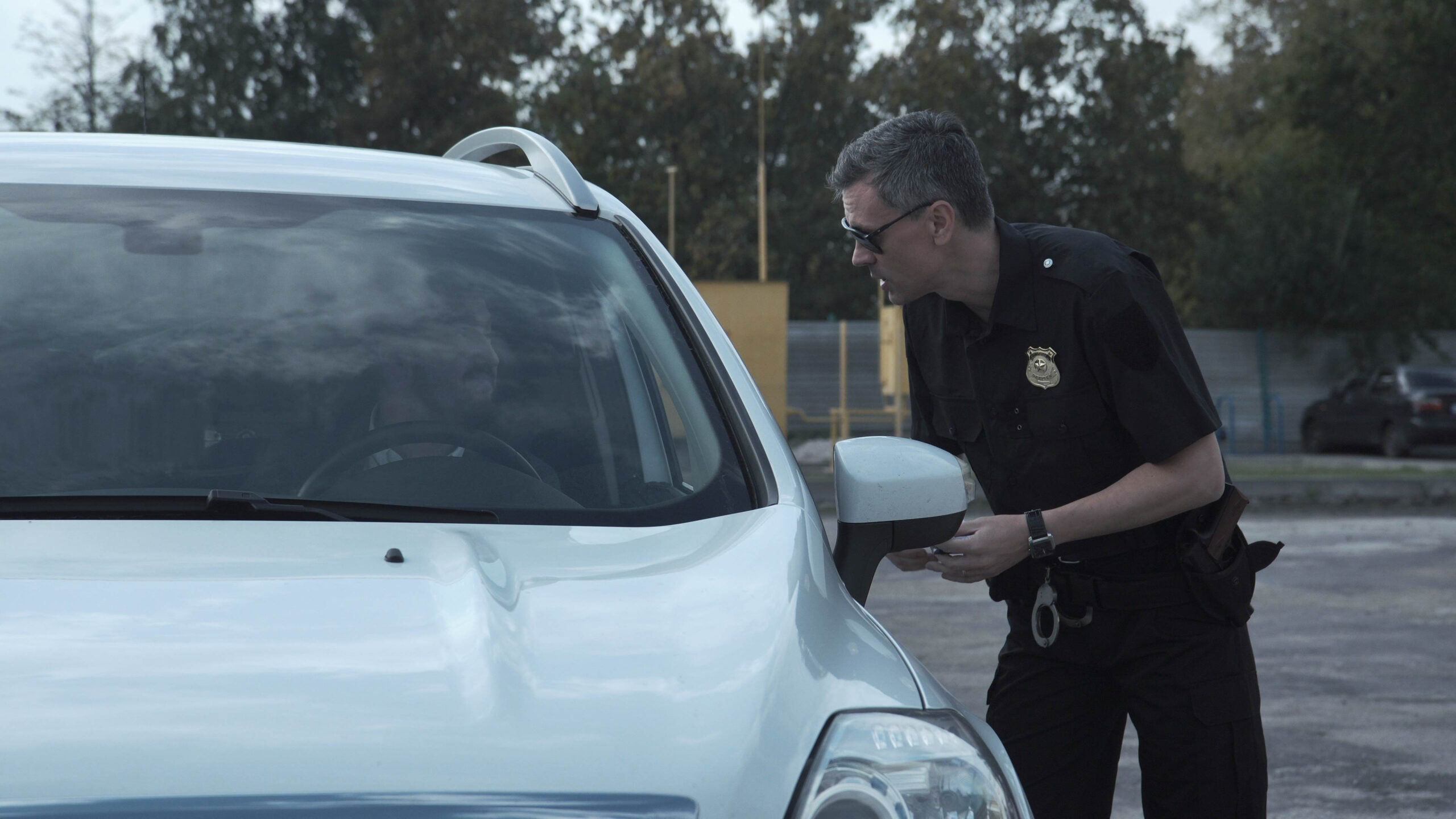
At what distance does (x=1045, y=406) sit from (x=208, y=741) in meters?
1.63

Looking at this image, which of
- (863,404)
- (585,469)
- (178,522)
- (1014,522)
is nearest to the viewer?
(178,522)

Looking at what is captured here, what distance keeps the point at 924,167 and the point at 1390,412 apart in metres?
22.5

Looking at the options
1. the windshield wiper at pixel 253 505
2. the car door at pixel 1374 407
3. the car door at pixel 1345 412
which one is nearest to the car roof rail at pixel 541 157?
the windshield wiper at pixel 253 505

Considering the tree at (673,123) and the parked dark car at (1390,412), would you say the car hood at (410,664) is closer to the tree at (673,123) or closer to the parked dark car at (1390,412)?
the parked dark car at (1390,412)

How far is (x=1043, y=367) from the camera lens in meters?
2.59

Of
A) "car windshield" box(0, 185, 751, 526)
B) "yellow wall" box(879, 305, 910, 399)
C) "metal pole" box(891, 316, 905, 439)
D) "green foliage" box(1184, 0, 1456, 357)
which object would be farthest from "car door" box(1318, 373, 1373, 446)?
"car windshield" box(0, 185, 751, 526)

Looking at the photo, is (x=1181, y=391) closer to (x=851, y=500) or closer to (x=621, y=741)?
(x=851, y=500)

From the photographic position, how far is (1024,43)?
112 feet

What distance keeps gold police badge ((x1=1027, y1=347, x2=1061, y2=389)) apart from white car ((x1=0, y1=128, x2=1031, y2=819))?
1.70 ft

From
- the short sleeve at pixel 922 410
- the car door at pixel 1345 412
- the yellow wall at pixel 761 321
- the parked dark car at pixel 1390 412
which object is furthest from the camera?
the car door at pixel 1345 412

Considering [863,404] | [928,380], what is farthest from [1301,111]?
[928,380]

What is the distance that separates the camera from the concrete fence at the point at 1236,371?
2566 centimetres

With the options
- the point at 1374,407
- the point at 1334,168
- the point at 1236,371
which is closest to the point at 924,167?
the point at 1374,407

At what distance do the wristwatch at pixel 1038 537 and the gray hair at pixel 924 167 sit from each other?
533mm
